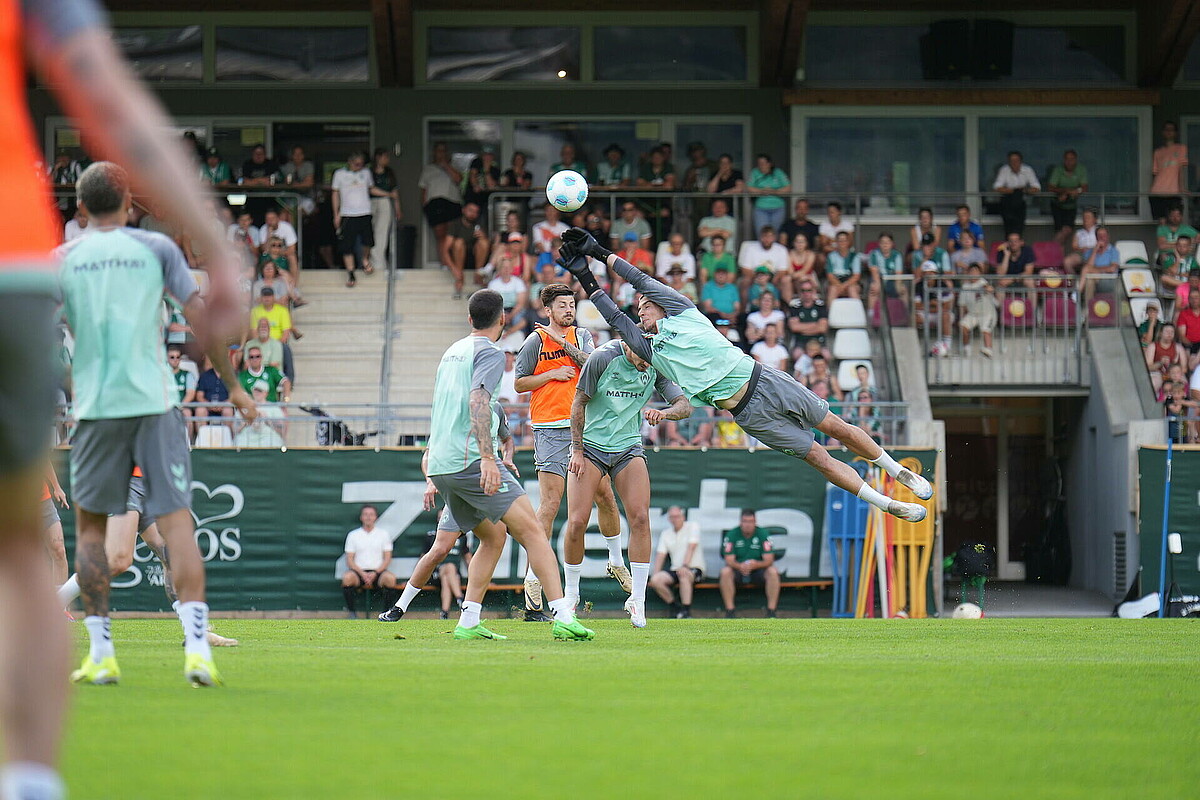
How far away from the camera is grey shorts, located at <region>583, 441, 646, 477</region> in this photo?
1191 cm

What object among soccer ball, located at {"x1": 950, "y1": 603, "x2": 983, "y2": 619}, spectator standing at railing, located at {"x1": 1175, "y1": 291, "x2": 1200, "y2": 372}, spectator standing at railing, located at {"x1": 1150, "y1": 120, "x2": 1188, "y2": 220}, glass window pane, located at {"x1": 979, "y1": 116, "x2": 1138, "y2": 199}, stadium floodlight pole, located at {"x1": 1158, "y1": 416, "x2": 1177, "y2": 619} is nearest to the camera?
soccer ball, located at {"x1": 950, "y1": 603, "x2": 983, "y2": 619}

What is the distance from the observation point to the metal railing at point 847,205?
24594mm

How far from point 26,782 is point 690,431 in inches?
665

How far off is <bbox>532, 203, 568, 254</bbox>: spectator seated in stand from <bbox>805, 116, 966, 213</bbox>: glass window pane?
5349 mm

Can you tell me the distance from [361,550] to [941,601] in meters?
7.20

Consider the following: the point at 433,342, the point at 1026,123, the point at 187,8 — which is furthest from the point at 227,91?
the point at 1026,123

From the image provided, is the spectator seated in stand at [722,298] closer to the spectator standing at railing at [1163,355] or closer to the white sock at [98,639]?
the spectator standing at railing at [1163,355]

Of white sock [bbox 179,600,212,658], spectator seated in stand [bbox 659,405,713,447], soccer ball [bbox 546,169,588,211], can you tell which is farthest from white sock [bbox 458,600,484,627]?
spectator seated in stand [bbox 659,405,713,447]

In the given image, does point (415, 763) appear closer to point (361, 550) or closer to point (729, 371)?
point (729, 371)

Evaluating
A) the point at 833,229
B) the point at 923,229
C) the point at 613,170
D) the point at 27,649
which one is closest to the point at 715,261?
the point at 833,229

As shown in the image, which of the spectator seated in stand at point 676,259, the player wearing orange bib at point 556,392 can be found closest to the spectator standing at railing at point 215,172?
the spectator seated in stand at point 676,259

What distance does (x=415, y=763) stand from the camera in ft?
16.0

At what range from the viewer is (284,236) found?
2373cm

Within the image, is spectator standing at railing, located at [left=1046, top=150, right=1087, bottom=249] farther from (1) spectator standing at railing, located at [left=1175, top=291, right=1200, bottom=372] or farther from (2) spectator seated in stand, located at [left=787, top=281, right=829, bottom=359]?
(2) spectator seated in stand, located at [left=787, top=281, right=829, bottom=359]
